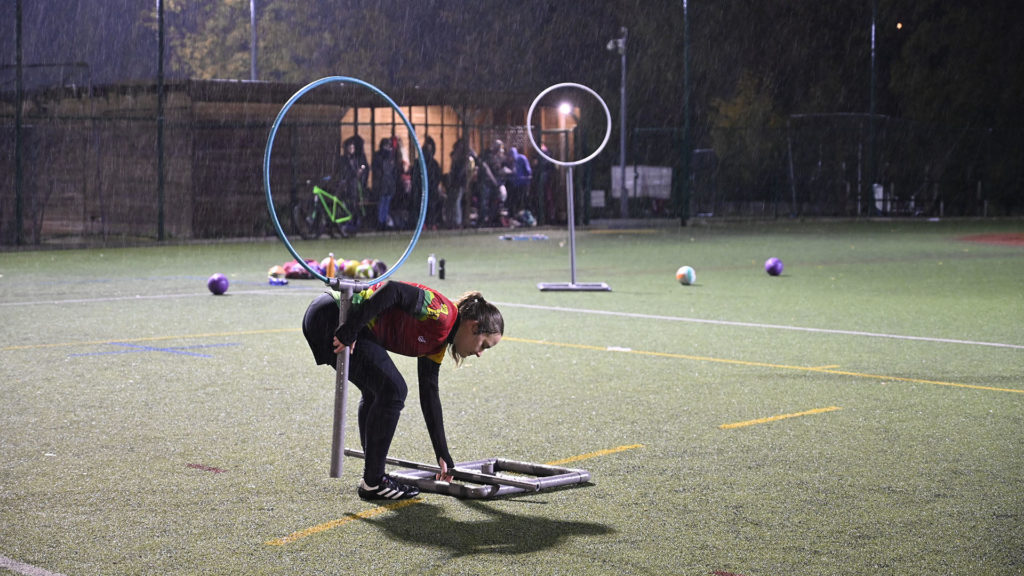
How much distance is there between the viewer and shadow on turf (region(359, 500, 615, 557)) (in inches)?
213

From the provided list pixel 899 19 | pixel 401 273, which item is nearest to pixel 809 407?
pixel 401 273

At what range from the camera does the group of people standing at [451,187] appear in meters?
33.3

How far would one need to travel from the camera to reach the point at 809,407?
28.4ft

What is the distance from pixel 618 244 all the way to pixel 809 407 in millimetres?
20636

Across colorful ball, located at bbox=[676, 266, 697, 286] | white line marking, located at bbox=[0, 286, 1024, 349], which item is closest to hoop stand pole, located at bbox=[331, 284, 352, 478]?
white line marking, located at bbox=[0, 286, 1024, 349]

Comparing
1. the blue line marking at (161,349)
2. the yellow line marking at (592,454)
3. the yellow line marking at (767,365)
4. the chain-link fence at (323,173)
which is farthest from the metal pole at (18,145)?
the yellow line marking at (592,454)

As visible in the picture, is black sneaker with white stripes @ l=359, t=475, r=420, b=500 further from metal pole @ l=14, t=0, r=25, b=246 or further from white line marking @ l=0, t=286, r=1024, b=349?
metal pole @ l=14, t=0, r=25, b=246

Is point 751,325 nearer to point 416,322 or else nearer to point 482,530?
point 416,322

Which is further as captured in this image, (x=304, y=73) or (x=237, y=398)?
(x=304, y=73)

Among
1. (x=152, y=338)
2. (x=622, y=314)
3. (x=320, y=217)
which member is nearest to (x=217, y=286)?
(x=152, y=338)

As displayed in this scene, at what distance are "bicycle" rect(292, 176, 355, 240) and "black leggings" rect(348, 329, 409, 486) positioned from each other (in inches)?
949

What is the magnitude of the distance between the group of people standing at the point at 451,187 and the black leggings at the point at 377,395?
82.4 ft

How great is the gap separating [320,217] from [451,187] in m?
5.88

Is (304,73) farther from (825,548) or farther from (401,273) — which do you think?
(825,548)
